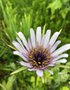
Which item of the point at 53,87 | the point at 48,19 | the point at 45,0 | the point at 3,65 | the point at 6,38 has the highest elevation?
the point at 45,0

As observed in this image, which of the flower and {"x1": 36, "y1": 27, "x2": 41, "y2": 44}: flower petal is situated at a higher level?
{"x1": 36, "y1": 27, "x2": 41, "y2": 44}: flower petal

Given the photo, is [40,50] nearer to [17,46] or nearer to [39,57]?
[39,57]

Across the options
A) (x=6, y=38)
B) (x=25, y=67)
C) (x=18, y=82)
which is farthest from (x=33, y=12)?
(x=25, y=67)

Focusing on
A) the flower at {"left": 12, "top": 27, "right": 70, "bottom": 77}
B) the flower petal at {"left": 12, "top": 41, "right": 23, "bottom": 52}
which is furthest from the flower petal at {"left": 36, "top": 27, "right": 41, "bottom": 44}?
the flower petal at {"left": 12, "top": 41, "right": 23, "bottom": 52}

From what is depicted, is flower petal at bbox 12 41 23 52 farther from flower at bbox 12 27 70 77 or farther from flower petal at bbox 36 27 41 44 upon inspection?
flower petal at bbox 36 27 41 44

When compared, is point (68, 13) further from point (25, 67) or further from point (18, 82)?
point (25, 67)

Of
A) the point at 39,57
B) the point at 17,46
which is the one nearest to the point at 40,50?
the point at 39,57
